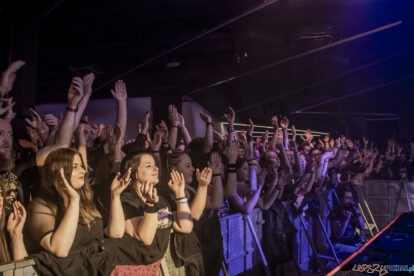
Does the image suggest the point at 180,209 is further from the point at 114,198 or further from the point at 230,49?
the point at 230,49

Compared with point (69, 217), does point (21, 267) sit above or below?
below

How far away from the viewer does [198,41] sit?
7.25 metres

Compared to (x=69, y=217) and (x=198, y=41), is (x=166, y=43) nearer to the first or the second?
(x=198, y=41)

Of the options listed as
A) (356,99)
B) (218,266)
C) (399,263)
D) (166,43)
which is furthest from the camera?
(356,99)

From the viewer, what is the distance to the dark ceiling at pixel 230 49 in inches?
235

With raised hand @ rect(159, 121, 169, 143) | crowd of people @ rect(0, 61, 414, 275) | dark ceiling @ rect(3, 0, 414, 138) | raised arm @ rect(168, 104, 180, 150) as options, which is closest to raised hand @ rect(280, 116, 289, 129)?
dark ceiling @ rect(3, 0, 414, 138)

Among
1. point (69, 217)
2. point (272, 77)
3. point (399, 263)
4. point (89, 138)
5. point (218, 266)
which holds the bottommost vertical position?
point (218, 266)

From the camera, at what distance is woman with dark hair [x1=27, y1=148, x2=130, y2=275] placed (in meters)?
2.12

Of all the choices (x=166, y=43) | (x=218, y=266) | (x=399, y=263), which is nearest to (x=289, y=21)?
(x=166, y=43)

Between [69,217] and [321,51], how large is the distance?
22.0 ft

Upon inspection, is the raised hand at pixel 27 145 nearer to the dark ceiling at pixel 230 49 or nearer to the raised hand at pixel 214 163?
the raised hand at pixel 214 163

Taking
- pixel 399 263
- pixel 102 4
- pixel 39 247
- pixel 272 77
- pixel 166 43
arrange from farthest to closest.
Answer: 1. pixel 272 77
2. pixel 166 43
3. pixel 102 4
4. pixel 39 247
5. pixel 399 263

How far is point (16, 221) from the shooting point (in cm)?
210

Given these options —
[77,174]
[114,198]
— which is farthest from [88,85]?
[114,198]
